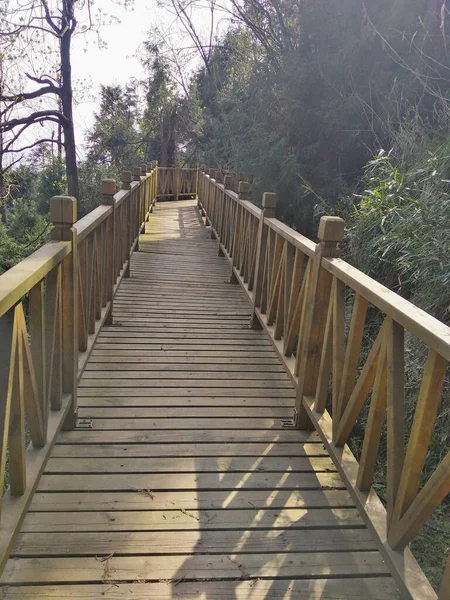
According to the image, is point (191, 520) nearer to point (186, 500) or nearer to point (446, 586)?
point (186, 500)

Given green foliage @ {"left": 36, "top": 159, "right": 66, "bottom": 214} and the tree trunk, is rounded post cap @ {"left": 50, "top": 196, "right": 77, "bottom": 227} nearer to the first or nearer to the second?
the tree trunk

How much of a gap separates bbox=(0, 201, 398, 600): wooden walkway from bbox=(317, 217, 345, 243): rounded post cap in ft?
3.61

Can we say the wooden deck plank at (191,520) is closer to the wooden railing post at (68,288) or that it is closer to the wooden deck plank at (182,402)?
the wooden railing post at (68,288)

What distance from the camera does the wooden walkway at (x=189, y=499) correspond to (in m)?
1.79

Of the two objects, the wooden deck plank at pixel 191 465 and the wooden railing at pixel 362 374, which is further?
the wooden deck plank at pixel 191 465

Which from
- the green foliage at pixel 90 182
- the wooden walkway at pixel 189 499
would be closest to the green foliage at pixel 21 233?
the green foliage at pixel 90 182

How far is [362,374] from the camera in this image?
2.00 m

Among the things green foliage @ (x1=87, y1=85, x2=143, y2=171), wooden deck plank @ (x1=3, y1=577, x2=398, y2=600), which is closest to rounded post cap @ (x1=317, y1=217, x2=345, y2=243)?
wooden deck plank @ (x1=3, y1=577, x2=398, y2=600)

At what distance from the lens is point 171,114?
963 inches

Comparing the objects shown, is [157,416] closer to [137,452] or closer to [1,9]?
[137,452]

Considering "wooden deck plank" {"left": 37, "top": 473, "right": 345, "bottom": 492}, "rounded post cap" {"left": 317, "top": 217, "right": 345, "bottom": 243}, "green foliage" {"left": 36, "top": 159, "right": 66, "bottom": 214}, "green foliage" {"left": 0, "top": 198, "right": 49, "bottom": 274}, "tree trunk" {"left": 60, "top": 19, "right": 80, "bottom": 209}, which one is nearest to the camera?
"wooden deck plank" {"left": 37, "top": 473, "right": 345, "bottom": 492}

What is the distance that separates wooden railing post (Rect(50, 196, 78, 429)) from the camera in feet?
7.85

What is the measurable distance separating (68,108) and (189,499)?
13.6 m

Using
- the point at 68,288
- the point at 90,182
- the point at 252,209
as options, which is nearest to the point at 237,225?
the point at 252,209
